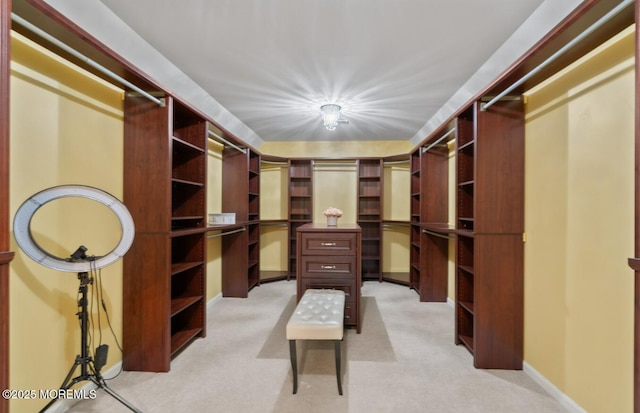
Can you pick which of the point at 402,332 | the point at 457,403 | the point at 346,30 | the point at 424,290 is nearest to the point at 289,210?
the point at 424,290

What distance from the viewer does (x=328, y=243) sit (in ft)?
10.0

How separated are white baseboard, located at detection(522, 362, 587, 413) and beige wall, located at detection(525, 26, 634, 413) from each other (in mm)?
32

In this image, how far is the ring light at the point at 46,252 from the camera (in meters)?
1.41

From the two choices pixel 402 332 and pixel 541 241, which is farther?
pixel 402 332

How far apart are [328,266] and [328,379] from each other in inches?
41.8

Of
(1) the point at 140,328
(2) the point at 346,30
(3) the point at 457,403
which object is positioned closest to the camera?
(3) the point at 457,403

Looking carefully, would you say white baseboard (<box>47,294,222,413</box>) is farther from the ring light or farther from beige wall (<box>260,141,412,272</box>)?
beige wall (<box>260,141,412,272</box>)

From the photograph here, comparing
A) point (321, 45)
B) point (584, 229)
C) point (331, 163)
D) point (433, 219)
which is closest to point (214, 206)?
point (331, 163)

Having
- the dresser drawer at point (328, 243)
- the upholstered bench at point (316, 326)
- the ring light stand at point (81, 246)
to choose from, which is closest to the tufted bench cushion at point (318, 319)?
the upholstered bench at point (316, 326)

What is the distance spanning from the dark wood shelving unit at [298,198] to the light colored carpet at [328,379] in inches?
88.2

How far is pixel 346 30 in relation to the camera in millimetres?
2170

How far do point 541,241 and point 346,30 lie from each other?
84.9 inches

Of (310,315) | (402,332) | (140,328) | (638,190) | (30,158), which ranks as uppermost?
(30,158)

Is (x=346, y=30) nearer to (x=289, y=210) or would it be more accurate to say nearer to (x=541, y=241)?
(x=541, y=241)
